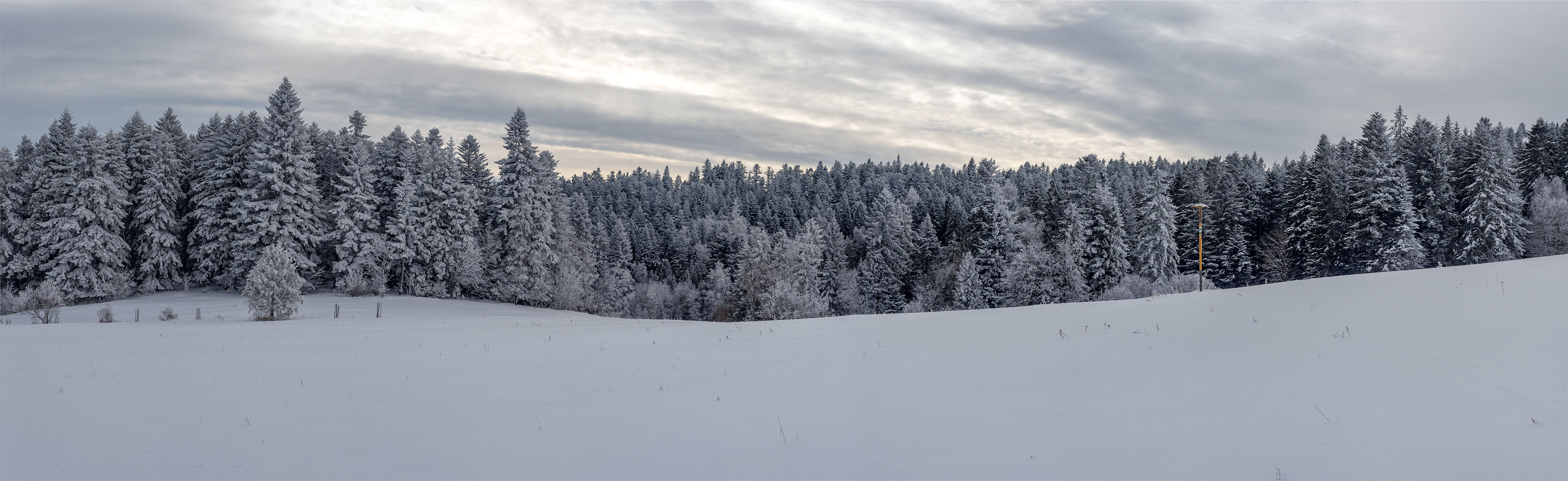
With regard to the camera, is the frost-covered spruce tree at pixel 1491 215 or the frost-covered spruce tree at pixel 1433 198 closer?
the frost-covered spruce tree at pixel 1491 215

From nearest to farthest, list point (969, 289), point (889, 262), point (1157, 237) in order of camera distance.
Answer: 1. point (1157, 237)
2. point (969, 289)
3. point (889, 262)

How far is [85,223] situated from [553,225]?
27.3 m

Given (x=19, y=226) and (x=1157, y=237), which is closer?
(x=19, y=226)

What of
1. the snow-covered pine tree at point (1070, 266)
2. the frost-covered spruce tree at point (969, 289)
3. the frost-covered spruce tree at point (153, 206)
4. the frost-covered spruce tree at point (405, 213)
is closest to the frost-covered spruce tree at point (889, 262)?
the frost-covered spruce tree at point (969, 289)

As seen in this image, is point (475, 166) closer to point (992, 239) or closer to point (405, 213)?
point (405, 213)

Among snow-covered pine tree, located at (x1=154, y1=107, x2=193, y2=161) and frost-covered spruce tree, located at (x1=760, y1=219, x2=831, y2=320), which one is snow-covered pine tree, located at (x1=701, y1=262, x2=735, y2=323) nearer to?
frost-covered spruce tree, located at (x1=760, y1=219, x2=831, y2=320)

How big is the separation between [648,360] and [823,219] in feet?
286

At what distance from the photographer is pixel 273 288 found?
108 feet

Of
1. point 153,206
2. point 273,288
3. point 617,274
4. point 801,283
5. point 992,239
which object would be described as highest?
point 992,239

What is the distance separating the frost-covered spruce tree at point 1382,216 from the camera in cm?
4916

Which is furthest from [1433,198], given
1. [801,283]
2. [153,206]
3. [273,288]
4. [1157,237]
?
[153,206]

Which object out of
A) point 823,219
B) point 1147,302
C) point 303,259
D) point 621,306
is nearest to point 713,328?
point 1147,302

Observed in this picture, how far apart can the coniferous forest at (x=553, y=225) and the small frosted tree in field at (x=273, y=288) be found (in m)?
6.72

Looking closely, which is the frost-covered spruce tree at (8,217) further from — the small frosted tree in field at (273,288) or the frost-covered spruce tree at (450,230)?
the small frosted tree in field at (273,288)
